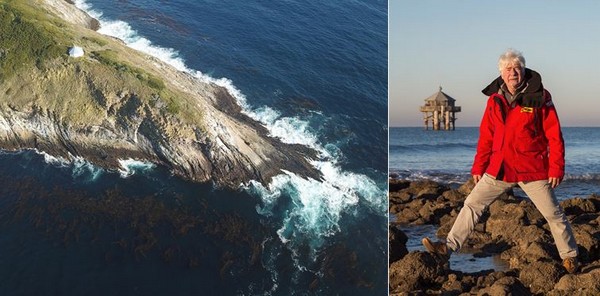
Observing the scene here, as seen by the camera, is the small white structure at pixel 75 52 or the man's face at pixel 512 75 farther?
the small white structure at pixel 75 52

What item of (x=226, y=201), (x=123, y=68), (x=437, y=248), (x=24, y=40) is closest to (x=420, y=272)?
(x=437, y=248)

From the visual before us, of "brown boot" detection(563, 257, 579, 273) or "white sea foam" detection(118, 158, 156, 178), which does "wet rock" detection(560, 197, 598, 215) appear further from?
"white sea foam" detection(118, 158, 156, 178)

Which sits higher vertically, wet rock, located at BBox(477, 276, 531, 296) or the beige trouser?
the beige trouser

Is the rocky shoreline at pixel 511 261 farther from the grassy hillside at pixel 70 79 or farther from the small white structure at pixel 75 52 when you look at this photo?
the small white structure at pixel 75 52

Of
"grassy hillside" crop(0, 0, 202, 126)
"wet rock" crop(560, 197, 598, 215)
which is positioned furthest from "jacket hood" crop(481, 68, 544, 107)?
"wet rock" crop(560, 197, 598, 215)

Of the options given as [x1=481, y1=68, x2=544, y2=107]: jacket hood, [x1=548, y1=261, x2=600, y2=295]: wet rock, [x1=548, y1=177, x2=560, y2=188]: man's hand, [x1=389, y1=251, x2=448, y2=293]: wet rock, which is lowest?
[x1=389, y1=251, x2=448, y2=293]: wet rock

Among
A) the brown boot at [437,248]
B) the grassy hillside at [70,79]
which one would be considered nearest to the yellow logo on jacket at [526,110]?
the brown boot at [437,248]

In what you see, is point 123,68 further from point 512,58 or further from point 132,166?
point 512,58
